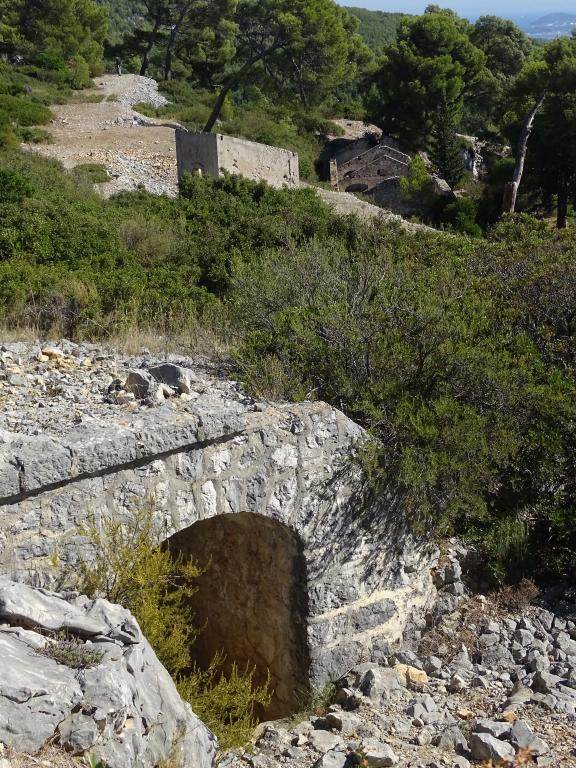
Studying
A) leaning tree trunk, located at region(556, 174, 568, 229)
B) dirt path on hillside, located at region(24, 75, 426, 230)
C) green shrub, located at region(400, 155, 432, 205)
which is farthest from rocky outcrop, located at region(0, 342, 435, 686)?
leaning tree trunk, located at region(556, 174, 568, 229)

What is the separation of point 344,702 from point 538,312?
165 inches

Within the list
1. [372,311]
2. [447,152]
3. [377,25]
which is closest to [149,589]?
[372,311]

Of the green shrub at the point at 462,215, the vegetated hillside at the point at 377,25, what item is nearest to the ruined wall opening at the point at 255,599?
the green shrub at the point at 462,215

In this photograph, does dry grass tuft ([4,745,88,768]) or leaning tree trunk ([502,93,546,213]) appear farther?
leaning tree trunk ([502,93,546,213])

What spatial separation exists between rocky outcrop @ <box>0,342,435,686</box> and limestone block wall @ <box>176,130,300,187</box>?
14649 mm

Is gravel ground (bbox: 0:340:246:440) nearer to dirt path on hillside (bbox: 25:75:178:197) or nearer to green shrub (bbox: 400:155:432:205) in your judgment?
dirt path on hillside (bbox: 25:75:178:197)

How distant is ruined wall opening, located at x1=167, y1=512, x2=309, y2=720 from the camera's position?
4.99 meters

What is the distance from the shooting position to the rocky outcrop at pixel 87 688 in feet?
9.58

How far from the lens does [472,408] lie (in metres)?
5.63

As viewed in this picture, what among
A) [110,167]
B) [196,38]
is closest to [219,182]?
[110,167]

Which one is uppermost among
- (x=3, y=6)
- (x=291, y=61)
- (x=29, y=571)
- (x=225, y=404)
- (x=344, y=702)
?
(x=3, y=6)

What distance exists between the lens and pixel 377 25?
80250mm

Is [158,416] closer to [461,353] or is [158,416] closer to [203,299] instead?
[461,353]

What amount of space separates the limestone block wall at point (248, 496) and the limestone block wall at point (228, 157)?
1551 centimetres
